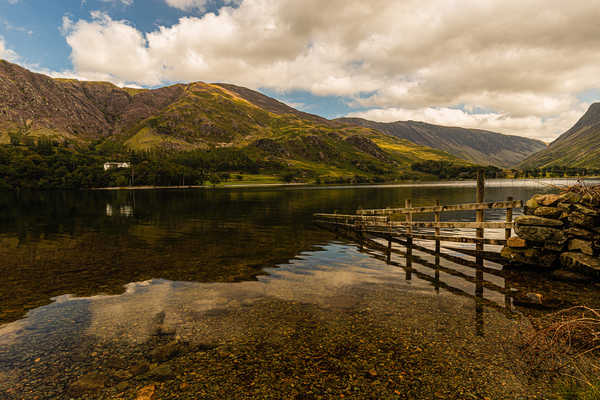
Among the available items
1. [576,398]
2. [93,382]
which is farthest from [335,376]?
[93,382]

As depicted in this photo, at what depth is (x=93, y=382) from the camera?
821 cm

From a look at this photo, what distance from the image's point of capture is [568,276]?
1572 cm

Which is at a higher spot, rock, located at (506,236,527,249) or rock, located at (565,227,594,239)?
rock, located at (565,227,594,239)

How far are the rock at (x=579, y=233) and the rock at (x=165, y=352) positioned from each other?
2057 centimetres

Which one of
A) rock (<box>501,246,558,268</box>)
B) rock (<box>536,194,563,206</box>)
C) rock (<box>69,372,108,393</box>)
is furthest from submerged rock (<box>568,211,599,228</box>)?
rock (<box>69,372,108,393</box>)

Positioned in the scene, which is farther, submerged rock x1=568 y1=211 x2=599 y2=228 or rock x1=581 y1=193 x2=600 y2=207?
submerged rock x1=568 y1=211 x2=599 y2=228

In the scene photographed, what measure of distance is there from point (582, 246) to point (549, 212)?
7.58 feet

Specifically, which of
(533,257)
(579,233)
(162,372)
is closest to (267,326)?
(162,372)

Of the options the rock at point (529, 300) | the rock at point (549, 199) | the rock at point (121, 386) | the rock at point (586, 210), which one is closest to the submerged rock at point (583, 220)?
the rock at point (586, 210)

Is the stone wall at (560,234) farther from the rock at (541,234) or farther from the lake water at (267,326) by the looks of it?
the lake water at (267,326)

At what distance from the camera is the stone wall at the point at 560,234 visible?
15.2 meters

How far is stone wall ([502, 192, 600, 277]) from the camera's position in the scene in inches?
599

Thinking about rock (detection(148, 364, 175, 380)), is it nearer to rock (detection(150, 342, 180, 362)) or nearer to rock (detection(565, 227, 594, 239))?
rock (detection(150, 342, 180, 362))

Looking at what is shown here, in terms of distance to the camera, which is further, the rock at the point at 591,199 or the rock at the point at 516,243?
the rock at the point at 516,243
